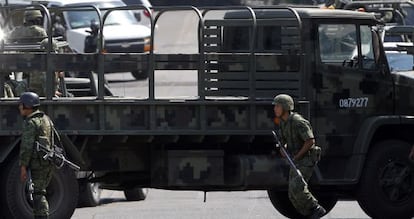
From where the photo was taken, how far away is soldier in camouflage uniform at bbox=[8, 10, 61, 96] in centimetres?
1281

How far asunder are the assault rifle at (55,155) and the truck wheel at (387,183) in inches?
136

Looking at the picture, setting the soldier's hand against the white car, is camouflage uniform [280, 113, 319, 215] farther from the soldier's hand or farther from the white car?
the white car

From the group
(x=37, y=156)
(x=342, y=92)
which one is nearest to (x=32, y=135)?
(x=37, y=156)

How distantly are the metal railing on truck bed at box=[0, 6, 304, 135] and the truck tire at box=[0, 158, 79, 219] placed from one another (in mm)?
477

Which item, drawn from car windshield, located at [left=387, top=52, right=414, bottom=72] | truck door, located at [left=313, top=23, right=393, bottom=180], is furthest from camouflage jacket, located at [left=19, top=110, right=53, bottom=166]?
car windshield, located at [left=387, top=52, right=414, bottom=72]

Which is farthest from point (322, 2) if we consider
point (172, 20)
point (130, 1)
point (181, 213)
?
point (172, 20)

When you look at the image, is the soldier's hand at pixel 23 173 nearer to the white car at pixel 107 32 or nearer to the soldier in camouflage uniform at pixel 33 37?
the soldier in camouflage uniform at pixel 33 37

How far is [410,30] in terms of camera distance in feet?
48.0

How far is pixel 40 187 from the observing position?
460 inches

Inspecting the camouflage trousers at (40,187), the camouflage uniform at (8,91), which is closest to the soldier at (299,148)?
the camouflage trousers at (40,187)

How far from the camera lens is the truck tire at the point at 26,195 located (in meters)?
12.2

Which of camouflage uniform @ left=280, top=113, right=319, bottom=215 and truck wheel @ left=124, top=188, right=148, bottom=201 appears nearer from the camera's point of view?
camouflage uniform @ left=280, top=113, right=319, bottom=215

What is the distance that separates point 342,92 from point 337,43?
58 cm

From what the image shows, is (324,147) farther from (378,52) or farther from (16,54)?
(16,54)
